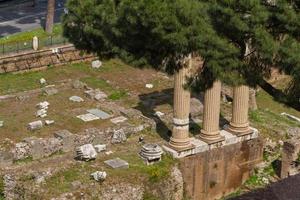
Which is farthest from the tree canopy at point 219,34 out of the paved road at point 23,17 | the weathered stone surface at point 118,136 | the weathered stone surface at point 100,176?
the paved road at point 23,17

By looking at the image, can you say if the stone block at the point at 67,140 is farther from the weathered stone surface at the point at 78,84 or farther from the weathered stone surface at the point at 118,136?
the weathered stone surface at the point at 78,84

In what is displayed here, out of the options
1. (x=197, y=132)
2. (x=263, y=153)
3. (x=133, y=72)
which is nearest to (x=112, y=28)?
(x=197, y=132)

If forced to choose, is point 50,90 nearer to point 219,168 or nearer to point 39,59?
point 39,59

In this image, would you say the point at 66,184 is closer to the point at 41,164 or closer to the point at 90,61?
the point at 41,164

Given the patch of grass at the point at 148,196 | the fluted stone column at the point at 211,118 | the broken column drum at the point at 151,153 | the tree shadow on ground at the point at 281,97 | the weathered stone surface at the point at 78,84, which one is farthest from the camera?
the weathered stone surface at the point at 78,84

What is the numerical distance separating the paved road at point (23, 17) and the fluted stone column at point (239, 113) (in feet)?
43.9

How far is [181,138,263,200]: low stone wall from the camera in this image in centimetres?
1891

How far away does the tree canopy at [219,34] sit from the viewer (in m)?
12.4

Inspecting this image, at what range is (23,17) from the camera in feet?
110

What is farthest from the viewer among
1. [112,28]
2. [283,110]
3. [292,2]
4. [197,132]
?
[283,110]

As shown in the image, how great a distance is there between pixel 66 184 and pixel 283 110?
11.4 m

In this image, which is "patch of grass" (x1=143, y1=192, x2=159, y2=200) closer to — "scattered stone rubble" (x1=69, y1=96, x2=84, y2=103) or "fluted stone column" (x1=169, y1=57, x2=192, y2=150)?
"fluted stone column" (x1=169, y1=57, x2=192, y2=150)

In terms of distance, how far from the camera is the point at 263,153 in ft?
68.7

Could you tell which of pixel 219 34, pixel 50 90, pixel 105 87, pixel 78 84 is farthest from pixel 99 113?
pixel 219 34
